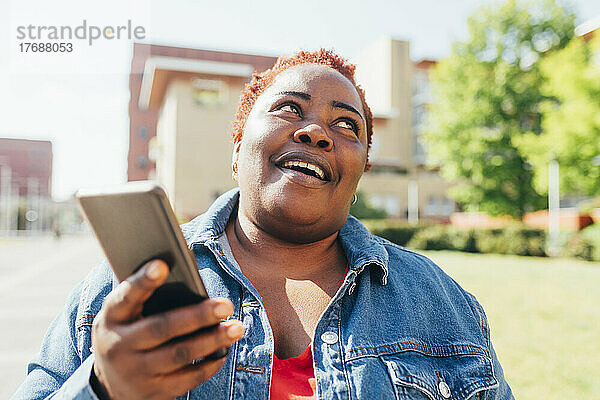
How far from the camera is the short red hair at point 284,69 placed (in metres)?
1.98

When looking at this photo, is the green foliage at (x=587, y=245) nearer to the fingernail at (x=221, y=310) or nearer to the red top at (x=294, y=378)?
the red top at (x=294, y=378)

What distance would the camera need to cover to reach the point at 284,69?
1952 millimetres

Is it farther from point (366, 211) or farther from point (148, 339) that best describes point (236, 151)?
point (366, 211)

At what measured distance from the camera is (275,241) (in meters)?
1.75

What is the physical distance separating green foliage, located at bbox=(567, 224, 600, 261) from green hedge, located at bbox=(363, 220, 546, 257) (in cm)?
171

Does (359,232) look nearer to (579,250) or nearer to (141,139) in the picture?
(579,250)

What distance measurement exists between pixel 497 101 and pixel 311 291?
81.0 feet

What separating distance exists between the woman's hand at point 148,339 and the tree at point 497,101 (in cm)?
2439

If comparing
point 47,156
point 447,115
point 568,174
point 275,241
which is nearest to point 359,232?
point 275,241

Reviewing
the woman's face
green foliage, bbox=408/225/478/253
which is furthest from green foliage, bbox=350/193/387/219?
the woman's face

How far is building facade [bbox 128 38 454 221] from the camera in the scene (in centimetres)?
2283

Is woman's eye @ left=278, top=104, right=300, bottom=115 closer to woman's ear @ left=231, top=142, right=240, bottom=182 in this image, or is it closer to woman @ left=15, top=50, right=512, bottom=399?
woman @ left=15, top=50, right=512, bottom=399

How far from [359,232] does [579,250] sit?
56.5 ft

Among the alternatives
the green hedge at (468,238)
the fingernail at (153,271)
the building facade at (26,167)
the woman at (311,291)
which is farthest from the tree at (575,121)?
the building facade at (26,167)
